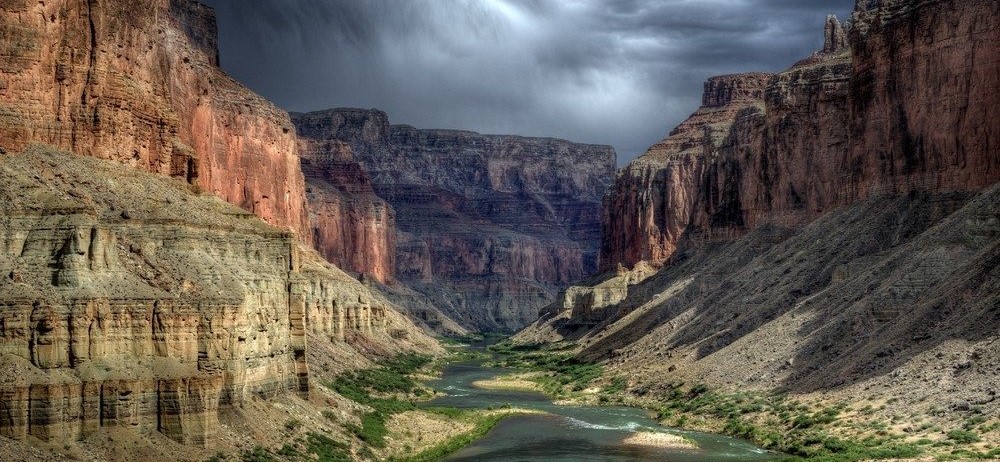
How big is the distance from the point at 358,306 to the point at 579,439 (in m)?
75.0

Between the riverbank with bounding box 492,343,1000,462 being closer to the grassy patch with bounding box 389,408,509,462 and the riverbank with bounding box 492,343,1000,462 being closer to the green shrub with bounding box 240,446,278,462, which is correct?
the grassy patch with bounding box 389,408,509,462

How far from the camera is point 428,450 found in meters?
70.8

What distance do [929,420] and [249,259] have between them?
3611cm

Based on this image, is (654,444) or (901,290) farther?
(901,290)

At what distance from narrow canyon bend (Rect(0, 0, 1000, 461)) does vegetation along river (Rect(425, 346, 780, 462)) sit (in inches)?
22.7

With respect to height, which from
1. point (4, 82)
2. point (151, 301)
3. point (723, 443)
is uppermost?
point (4, 82)

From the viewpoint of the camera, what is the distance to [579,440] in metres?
75.5

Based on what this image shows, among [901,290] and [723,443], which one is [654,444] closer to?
[723,443]

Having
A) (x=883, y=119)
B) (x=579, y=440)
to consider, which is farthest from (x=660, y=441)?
(x=883, y=119)

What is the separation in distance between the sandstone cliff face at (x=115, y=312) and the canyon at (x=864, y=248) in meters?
34.6

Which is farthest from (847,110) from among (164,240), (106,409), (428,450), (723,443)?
(106,409)

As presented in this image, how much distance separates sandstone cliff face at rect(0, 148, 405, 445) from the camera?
43562 millimetres

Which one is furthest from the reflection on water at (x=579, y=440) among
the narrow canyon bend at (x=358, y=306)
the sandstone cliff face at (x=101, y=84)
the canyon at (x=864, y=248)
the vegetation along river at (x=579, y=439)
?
the sandstone cliff face at (x=101, y=84)

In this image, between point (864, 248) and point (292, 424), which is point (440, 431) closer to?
point (292, 424)
